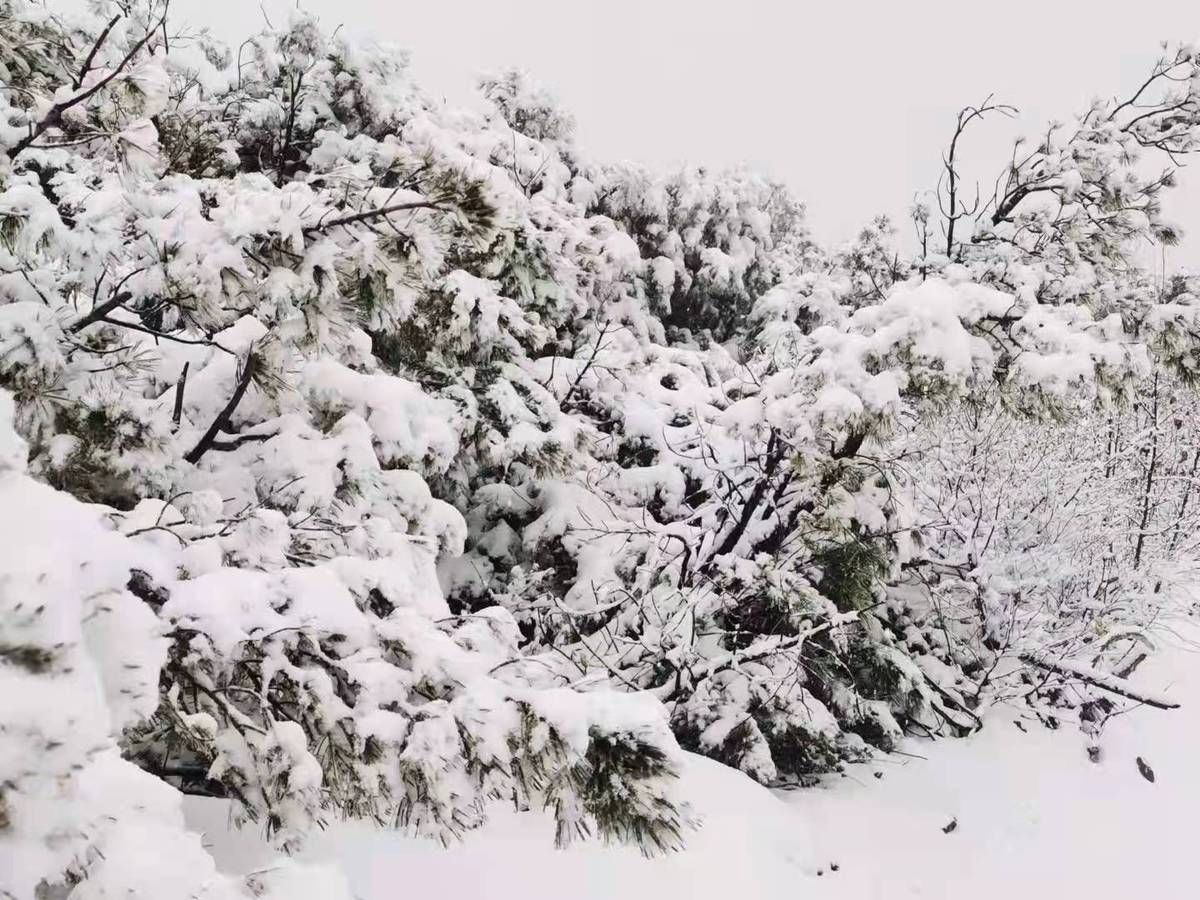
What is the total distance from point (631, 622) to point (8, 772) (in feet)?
10.9

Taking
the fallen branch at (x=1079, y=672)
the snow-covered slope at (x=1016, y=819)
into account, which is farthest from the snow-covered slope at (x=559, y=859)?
the fallen branch at (x=1079, y=672)

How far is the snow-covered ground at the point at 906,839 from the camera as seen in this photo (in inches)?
79.9

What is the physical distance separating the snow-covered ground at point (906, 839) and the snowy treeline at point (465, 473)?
0.26 metres

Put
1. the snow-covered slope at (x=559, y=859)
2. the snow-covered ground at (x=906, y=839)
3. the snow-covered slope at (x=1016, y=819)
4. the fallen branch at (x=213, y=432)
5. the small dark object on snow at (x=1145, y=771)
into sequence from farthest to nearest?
the small dark object on snow at (x=1145, y=771) → the snow-covered slope at (x=1016, y=819) → the fallen branch at (x=213, y=432) → the snow-covered ground at (x=906, y=839) → the snow-covered slope at (x=559, y=859)

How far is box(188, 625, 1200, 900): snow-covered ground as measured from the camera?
203 centimetres

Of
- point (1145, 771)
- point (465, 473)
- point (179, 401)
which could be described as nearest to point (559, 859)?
point (179, 401)

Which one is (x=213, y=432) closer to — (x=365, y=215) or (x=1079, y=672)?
(x=365, y=215)

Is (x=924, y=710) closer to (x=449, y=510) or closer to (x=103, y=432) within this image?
(x=449, y=510)

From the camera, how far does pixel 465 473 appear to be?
4.13 m

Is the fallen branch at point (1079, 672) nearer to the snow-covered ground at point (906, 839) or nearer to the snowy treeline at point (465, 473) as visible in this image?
the snowy treeline at point (465, 473)

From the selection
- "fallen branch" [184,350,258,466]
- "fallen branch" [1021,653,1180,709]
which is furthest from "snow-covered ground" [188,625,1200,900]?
"fallen branch" [184,350,258,466]

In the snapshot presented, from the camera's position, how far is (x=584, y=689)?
1.76m

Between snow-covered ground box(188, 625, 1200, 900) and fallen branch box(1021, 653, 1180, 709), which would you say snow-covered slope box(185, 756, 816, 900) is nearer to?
snow-covered ground box(188, 625, 1200, 900)

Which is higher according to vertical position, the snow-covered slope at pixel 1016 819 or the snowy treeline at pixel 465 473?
the snowy treeline at pixel 465 473
